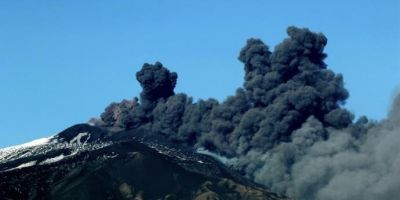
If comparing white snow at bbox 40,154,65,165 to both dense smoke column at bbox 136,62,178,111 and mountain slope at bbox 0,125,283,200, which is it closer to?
mountain slope at bbox 0,125,283,200

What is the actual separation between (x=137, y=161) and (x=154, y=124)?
8620mm

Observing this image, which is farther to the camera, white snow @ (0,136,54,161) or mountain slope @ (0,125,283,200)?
white snow @ (0,136,54,161)

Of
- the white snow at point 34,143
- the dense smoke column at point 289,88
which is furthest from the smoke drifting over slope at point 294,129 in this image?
the white snow at point 34,143

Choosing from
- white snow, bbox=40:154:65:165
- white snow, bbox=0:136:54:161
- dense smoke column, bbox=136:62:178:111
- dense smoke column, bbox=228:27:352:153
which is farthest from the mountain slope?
dense smoke column, bbox=228:27:352:153

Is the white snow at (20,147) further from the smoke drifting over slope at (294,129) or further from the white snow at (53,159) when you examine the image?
the smoke drifting over slope at (294,129)

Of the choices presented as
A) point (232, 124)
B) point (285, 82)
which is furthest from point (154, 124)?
point (285, 82)

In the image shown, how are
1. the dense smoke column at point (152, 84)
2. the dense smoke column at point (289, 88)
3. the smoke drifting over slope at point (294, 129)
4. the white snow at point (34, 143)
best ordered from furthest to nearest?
the white snow at point (34, 143) < the dense smoke column at point (152, 84) < the dense smoke column at point (289, 88) < the smoke drifting over slope at point (294, 129)

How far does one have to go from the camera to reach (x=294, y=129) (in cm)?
10656

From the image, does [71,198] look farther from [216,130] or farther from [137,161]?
[216,130]

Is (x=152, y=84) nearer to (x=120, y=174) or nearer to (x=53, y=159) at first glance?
(x=120, y=174)

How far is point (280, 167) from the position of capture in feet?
334

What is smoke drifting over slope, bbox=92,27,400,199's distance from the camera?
9925cm

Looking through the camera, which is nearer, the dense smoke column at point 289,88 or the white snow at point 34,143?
the dense smoke column at point 289,88

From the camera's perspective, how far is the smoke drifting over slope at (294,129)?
326 feet
